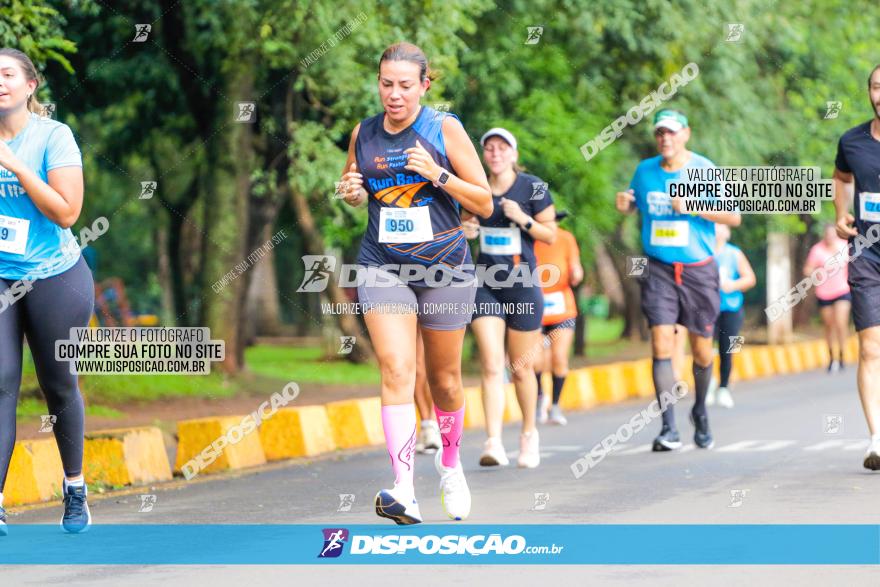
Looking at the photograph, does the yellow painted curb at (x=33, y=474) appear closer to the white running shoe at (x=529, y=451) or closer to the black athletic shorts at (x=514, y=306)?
the black athletic shorts at (x=514, y=306)

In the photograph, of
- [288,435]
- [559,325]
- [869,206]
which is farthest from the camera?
[559,325]

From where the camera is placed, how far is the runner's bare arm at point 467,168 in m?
7.82

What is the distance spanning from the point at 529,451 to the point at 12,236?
4539 mm

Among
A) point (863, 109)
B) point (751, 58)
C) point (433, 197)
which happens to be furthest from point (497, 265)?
point (863, 109)

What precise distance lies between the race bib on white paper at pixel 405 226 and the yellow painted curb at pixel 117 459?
3.84 m

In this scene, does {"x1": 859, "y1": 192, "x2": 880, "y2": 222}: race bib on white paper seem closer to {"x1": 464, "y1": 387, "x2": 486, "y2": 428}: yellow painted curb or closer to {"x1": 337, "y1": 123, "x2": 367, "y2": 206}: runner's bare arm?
{"x1": 337, "y1": 123, "x2": 367, "y2": 206}: runner's bare arm

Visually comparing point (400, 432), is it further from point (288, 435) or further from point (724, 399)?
point (724, 399)

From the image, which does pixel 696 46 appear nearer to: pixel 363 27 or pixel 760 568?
pixel 363 27

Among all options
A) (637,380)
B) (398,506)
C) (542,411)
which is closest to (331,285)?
(637,380)

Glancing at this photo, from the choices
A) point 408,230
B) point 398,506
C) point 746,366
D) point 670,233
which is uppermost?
point 408,230

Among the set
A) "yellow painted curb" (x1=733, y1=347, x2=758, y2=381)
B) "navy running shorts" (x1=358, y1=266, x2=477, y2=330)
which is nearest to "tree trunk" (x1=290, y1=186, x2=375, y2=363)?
"yellow painted curb" (x1=733, y1=347, x2=758, y2=381)

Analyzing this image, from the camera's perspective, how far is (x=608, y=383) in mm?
20734

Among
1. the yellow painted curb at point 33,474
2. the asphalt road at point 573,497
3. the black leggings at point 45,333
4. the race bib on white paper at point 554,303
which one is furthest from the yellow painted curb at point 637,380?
the black leggings at point 45,333

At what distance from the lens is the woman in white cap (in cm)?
1098
